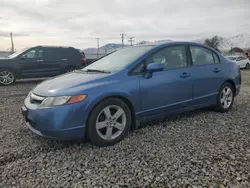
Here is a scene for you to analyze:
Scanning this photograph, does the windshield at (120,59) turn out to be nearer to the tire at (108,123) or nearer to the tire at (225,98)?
the tire at (108,123)

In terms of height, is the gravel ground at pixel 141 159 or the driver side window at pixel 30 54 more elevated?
the driver side window at pixel 30 54

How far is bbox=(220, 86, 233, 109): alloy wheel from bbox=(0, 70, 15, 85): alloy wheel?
8.31 metres

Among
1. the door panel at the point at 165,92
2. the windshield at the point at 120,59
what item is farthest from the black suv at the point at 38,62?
the door panel at the point at 165,92

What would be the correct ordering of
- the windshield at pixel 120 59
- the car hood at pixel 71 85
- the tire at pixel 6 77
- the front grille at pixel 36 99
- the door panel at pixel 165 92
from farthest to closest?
the tire at pixel 6 77, the windshield at pixel 120 59, the door panel at pixel 165 92, the front grille at pixel 36 99, the car hood at pixel 71 85

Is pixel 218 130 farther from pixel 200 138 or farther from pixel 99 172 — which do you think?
pixel 99 172

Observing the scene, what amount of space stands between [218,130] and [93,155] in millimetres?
2157

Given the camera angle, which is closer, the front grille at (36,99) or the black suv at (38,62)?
the front grille at (36,99)

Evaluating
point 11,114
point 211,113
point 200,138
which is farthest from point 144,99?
point 11,114

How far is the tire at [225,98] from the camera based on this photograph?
4.74 metres

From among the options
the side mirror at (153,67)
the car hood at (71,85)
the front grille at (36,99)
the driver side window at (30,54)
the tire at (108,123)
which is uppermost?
the driver side window at (30,54)

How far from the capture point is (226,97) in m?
4.90

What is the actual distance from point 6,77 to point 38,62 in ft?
4.67

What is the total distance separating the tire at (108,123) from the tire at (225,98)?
2.31 meters

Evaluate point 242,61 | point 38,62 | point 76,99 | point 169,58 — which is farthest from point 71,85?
point 242,61
